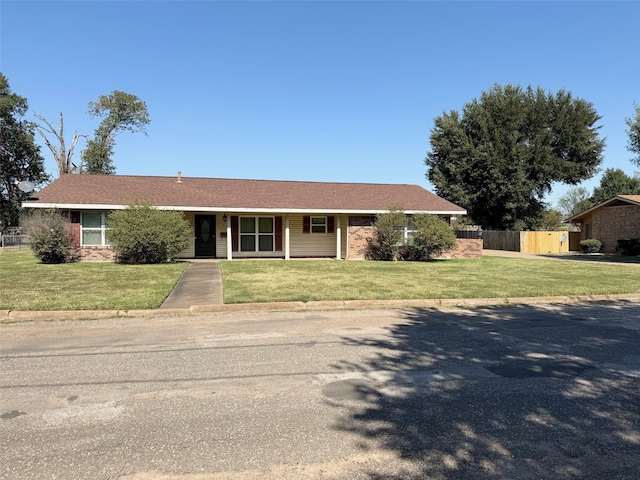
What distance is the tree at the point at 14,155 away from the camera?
40875mm

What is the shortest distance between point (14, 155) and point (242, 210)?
35093 mm

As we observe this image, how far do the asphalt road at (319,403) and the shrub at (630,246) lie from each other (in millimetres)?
24493

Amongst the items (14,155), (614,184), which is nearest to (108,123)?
(14,155)

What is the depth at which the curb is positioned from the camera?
798 centimetres

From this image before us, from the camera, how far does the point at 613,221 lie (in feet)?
104

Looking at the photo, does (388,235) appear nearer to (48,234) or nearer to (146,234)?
(146,234)

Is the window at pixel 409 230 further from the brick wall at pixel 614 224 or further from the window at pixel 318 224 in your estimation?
the brick wall at pixel 614 224

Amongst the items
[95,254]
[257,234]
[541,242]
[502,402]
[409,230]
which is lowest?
[502,402]

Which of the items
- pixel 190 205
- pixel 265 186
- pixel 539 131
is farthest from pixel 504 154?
pixel 190 205

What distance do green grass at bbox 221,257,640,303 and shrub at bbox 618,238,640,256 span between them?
1312 cm

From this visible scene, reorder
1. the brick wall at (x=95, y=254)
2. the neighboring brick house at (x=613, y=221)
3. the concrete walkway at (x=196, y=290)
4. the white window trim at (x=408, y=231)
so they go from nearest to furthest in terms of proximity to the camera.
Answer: the concrete walkway at (x=196, y=290), the brick wall at (x=95, y=254), the white window trim at (x=408, y=231), the neighboring brick house at (x=613, y=221)

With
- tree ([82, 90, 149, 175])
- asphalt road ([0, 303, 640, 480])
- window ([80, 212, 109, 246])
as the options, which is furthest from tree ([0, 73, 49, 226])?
asphalt road ([0, 303, 640, 480])

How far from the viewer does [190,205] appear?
63.8ft

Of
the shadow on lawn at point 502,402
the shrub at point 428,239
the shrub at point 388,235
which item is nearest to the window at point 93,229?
the shrub at point 388,235
